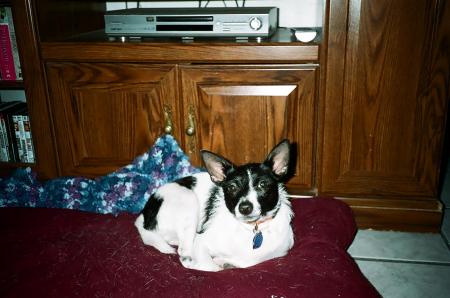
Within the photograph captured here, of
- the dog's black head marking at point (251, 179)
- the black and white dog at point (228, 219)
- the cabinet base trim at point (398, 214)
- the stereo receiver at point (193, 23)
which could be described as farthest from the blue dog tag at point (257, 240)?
the stereo receiver at point (193, 23)

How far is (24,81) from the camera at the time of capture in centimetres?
228

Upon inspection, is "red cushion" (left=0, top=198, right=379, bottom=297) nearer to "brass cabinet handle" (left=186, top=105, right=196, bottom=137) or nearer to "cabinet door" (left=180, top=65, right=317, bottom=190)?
"cabinet door" (left=180, top=65, right=317, bottom=190)

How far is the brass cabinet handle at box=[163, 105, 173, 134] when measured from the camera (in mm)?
2230

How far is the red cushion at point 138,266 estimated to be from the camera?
5.04ft

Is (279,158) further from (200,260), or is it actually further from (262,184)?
(200,260)

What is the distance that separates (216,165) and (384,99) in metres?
0.92

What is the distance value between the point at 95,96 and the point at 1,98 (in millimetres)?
1284

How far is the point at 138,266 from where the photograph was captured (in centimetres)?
169

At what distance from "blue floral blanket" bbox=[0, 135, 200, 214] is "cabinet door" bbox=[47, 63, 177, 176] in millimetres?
97

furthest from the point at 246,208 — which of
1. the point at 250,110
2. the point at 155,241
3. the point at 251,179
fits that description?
the point at 250,110

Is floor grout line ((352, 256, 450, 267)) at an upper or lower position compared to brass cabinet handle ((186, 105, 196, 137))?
lower

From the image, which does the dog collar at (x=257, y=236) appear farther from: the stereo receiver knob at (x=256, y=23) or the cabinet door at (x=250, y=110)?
the stereo receiver knob at (x=256, y=23)

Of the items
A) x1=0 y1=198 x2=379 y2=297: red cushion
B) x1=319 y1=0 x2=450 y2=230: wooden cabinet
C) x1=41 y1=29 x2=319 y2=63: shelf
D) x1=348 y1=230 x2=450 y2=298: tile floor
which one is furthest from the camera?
x1=41 y1=29 x2=319 y2=63: shelf

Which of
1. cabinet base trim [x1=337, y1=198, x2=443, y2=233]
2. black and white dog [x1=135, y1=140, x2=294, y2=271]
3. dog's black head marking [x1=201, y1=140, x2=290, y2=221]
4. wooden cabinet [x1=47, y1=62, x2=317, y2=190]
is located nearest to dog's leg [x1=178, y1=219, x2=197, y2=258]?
black and white dog [x1=135, y1=140, x2=294, y2=271]
